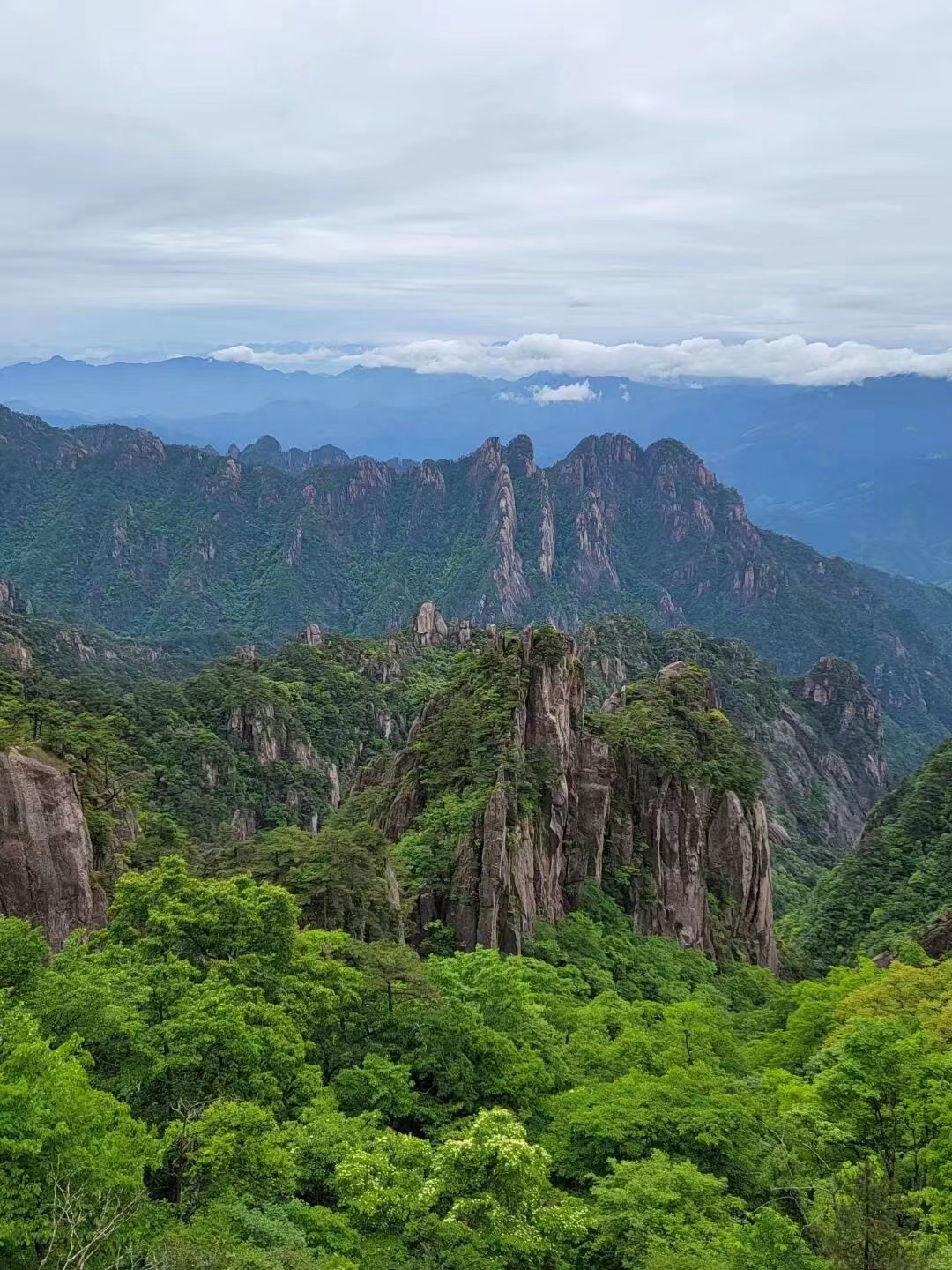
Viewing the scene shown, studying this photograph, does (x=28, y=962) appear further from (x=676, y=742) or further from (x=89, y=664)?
(x=89, y=664)

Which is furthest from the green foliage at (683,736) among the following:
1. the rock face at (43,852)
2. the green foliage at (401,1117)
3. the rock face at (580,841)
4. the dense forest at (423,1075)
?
the rock face at (43,852)

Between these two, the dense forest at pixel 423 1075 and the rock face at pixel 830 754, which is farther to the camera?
the rock face at pixel 830 754

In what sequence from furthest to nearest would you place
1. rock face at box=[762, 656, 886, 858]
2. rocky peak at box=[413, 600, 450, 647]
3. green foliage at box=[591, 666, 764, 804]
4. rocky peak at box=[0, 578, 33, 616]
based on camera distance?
rocky peak at box=[0, 578, 33, 616]
rock face at box=[762, 656, 886, 858]
rocky peak at box=[413, 600, 450, 647]
green foliage at box=[591, 666, 764, 804]

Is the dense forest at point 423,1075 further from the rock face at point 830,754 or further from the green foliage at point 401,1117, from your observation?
the rock face at point 830,754

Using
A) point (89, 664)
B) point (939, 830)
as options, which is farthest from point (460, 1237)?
point (89, 664)

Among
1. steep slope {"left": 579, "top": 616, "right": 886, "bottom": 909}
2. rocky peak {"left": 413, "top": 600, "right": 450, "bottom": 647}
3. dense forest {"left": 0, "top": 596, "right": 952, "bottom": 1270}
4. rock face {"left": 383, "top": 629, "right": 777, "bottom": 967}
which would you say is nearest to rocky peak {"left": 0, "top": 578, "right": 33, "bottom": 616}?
rocky peak {"left": 413, "top": 600, "right": 450, "bottom": 647}

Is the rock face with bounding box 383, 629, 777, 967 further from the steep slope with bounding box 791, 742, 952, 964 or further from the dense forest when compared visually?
the steep slope with bounding box 791, 742, 952, 964

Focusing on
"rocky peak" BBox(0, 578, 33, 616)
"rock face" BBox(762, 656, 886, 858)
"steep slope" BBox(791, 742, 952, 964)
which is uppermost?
"rocky peak" BBox(0, 578, 33, 616)
